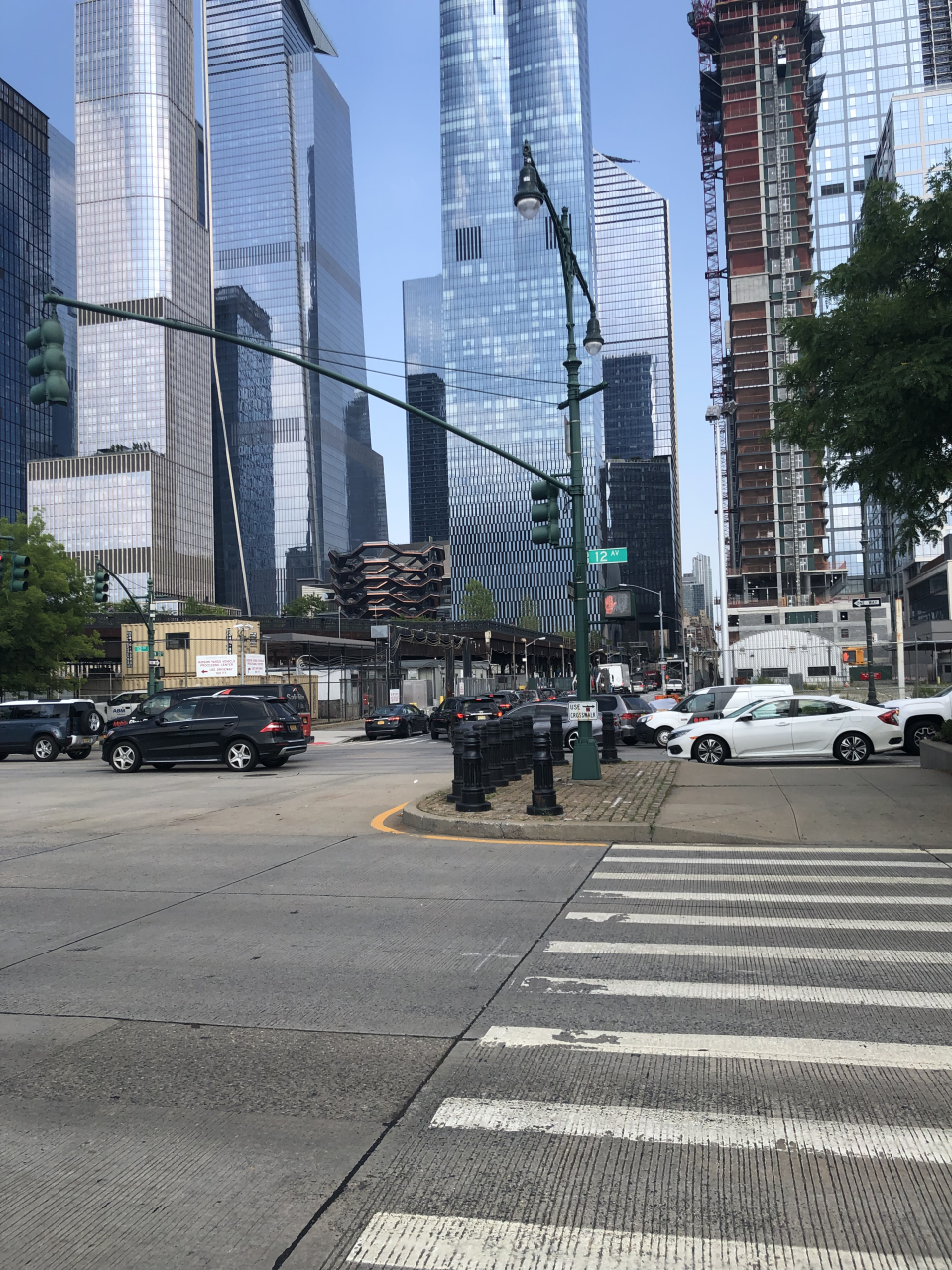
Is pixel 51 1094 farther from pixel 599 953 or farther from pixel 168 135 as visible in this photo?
pixel 168 135

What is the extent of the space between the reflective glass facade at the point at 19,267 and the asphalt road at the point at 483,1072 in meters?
160

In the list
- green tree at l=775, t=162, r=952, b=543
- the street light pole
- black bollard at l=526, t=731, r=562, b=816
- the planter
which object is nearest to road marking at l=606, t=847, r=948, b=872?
black bollard at l=526, t=731, r=562, b=816

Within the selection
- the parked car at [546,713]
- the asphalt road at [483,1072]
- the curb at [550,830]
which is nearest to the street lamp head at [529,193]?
the curb at [550,830]

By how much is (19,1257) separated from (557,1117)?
2.02 meters

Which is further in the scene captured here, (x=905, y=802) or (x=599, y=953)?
(x=905, y=802)

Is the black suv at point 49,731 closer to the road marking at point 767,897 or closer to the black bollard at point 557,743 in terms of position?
the black bollard at point 557,743

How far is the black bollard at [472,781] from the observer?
13.7 meters

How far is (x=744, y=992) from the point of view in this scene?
5805 mm

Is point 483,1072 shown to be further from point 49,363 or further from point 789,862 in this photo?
point 49,363

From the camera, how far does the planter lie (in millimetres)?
16141

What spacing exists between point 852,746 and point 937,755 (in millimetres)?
3650

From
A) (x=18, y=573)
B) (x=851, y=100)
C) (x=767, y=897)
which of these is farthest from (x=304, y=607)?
(x=767, y=897)

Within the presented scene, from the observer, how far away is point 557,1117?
418 centimetres

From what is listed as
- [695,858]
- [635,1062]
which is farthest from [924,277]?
[635,1062]
